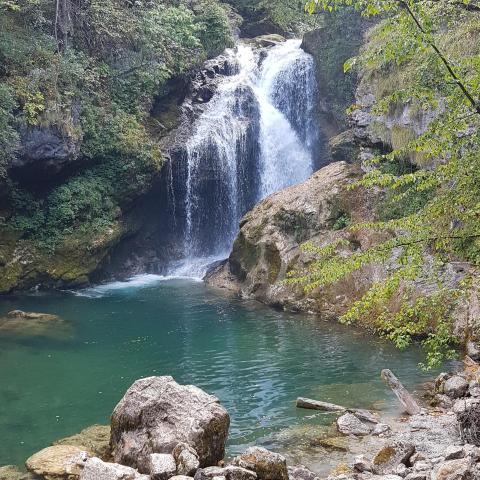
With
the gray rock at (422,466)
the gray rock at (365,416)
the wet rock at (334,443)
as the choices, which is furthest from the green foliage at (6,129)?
the gray rock at (422,466)

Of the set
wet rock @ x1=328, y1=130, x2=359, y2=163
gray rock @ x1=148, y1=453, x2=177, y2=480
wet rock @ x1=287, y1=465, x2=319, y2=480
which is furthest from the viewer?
wet rock @ x1=328, y1=130, x2=359, y2=163

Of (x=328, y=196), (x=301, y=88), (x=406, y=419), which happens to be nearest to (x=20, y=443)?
(x=406, y=419)

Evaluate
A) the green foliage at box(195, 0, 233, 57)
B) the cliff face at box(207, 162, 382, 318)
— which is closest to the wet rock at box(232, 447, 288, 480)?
the cliff face at box(207, 162, 382, 318)

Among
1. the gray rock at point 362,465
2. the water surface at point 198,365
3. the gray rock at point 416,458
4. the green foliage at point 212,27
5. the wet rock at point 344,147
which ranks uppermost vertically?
the green foliage at point 212,27

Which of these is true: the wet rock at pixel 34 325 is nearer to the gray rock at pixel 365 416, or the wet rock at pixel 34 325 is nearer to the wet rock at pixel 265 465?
the gray rock at pixel 365 416

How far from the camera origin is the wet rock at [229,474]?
7.55 m

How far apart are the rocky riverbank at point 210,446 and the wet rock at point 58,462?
0.02m

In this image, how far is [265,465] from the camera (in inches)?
307

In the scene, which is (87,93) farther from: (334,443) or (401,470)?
(401,470)

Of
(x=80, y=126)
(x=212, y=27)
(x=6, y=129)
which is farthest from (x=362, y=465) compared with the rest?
(x=212, y=27)

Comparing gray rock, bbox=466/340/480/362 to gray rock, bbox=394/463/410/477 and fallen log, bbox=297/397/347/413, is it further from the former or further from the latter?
gray rock, bbox=394/463/410/477

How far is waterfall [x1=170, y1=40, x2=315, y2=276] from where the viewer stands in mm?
28469

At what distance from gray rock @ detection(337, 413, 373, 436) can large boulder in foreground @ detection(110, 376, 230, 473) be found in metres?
2.29

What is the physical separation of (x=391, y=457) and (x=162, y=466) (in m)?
3.29
